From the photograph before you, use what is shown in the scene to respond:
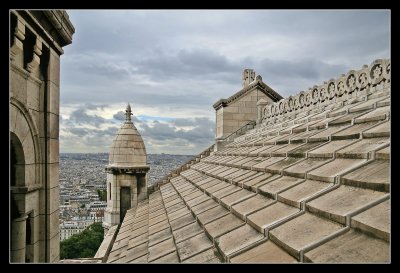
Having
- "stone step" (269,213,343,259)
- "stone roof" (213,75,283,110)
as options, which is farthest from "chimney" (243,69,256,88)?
"stone step" (269,213,343,259)

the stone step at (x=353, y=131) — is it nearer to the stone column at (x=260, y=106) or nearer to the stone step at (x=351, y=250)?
the stone step at (x=351, y=250)

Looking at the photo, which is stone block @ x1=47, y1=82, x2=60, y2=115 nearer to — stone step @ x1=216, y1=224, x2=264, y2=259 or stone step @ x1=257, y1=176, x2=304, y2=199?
stone step @ x1=216, y1=224, x2=264, y2=259

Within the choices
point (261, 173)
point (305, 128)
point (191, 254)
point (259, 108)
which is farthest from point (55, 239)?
point (259, 108)

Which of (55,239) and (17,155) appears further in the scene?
(55,239)

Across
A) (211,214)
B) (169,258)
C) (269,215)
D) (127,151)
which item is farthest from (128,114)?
(269,215)

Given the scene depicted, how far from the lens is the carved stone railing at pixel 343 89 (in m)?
5.70

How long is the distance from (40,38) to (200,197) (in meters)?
4.04

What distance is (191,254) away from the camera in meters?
4.06

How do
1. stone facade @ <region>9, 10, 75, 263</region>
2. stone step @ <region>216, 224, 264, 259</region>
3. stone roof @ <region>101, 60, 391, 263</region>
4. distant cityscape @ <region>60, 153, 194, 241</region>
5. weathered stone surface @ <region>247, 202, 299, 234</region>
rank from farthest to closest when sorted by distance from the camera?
1. distant cityscape @ <region>60, 153, 194, 241</region>
2. stone facade @ <region>9, 10, 75, 263</region>
3. weathered stone surface @ <region>247, 202, 299, 234</region>
4. stone step @ <region>216, 224, 264, 259</region>
5. stone roof @ <region>101, 60, 391, 263</region>

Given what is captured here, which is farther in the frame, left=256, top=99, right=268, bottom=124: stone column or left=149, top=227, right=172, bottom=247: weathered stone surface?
left=256, top=99, right=268, bottom=124: stone column

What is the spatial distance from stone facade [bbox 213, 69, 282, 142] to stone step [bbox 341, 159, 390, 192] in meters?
10.5

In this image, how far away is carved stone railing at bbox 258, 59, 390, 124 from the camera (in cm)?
570

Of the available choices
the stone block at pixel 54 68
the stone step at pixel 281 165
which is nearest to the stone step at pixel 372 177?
the stone step at pixel 281 165
